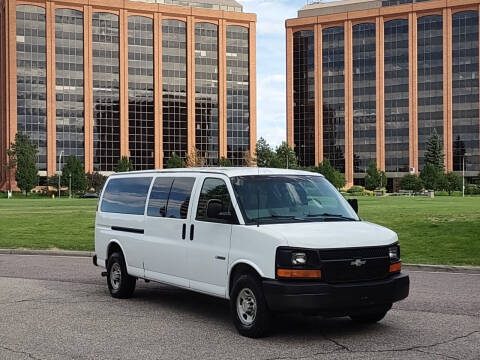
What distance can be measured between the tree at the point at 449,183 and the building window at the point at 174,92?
152 ft

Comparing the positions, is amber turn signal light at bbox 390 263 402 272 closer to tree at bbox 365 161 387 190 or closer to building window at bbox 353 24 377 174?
tree at bbox 365 161 387 190

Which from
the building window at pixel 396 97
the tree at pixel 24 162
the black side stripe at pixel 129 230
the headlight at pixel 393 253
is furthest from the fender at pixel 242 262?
the building window at pixel 396 97

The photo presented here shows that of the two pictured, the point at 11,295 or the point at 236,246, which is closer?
the point at 236,246

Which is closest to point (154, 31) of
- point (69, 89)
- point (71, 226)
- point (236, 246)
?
point (69, 89)

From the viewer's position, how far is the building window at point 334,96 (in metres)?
134

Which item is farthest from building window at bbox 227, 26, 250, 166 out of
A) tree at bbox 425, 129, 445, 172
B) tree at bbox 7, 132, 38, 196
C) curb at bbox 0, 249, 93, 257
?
curb at bbox 0, 249, 93, 257

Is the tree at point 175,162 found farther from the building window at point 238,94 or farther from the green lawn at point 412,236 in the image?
the green lawn at point 412,236

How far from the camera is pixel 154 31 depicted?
124625 mm

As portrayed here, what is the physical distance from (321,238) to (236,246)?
3.68 feet

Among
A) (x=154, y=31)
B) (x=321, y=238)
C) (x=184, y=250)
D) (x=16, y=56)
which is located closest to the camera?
(x=321, y=238)

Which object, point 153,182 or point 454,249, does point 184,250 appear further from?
point 454,249

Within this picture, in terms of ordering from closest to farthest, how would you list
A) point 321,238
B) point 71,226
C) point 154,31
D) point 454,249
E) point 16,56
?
point 321,238 → point 454,249 → point 71,226 → point 16,56 → point 154,31

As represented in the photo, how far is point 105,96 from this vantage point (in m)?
121

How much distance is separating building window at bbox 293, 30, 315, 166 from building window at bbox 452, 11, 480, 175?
27742 mm
